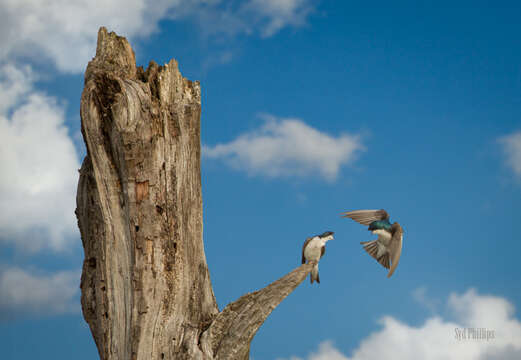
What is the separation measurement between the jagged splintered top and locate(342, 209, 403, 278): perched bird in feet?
10.7

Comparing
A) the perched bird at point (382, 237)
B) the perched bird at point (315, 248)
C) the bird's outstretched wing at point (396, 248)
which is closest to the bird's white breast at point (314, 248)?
the perched bird at point (315, 248)

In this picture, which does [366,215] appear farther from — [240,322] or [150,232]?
[150,232]

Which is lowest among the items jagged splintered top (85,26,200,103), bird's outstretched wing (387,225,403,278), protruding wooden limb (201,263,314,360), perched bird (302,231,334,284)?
protruding wooden limb (201,263,314,360)

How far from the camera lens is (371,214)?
8891 mm

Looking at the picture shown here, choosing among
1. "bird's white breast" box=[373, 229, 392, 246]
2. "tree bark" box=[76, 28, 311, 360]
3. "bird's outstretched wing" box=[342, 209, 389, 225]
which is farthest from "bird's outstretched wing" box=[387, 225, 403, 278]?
"tree bark" box=[76, 28, 311, 360]

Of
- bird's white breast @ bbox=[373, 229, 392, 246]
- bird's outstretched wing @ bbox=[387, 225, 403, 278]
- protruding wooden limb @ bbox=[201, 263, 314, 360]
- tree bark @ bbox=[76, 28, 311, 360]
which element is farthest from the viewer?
bird's white breast @ bbox=[373, 229, 392, 246]

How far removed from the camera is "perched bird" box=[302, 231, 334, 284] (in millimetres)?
9422

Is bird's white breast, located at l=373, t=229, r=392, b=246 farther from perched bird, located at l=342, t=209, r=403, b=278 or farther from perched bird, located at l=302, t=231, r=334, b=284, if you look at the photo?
perched bird, located at l=302, t=231, r=334, b=284

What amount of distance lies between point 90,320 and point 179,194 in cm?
252

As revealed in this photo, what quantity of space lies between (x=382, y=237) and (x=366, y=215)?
24.2 inches

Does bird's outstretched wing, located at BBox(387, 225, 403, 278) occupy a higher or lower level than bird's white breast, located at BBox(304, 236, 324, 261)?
lower

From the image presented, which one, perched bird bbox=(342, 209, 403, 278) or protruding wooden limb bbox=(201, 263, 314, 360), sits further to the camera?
perched bird bbox=(342, 209, 403, 278)

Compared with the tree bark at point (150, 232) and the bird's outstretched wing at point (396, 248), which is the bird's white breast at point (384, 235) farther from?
the tree bark at point (150, 232)

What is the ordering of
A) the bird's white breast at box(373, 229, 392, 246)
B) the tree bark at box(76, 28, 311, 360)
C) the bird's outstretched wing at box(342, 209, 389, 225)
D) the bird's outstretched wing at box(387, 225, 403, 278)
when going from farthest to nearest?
the bird's outstretched wing at box(342, 209, 389, 225)
the bird's white breast at box(373, 229, 392, 246)
the bird's outstretched wing at box(387, 225, 403, 278)
the tree bark at box(76, 28, 311, 360)
